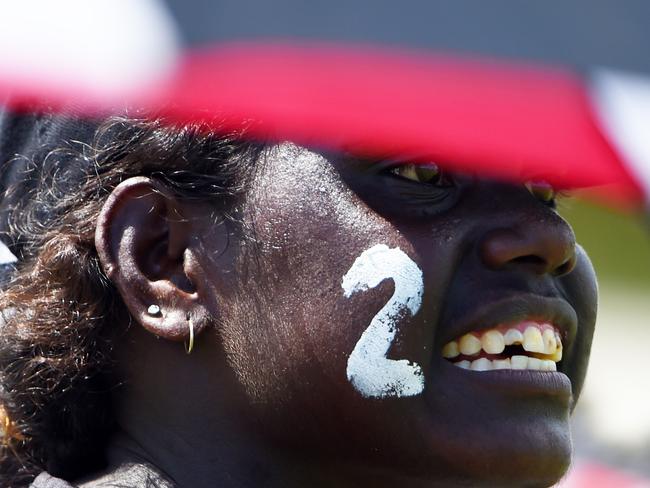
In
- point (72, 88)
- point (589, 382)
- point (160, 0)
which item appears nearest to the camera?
point (160, 0)

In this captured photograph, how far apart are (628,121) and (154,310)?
3.17ft

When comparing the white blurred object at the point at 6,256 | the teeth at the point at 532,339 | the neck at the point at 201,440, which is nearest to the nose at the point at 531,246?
the teeth at the point at 532,339

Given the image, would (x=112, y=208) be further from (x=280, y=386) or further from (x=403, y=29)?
(x=403, y=29)

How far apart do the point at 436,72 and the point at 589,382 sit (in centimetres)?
701

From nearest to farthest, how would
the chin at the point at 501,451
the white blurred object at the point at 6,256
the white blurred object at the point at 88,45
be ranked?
the white blurred object at the point at 88,45
the chin at the point at 501,451
the white blurred object at the point at 6,256

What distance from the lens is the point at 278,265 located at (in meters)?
2.30

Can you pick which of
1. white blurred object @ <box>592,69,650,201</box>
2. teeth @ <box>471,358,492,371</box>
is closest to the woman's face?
teeth @ <box>471,358,492,371</box>

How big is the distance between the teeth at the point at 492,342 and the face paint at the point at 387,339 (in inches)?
5.8

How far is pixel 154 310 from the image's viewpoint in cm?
235

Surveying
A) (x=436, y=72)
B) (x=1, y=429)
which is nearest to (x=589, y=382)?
(x=1, y=429)

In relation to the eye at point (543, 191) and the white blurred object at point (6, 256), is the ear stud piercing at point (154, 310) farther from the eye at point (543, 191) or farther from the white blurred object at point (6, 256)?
the eye at point (543, 191)

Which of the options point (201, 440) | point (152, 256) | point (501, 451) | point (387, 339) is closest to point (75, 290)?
point (152, 256)

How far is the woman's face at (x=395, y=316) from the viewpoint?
7.29ft

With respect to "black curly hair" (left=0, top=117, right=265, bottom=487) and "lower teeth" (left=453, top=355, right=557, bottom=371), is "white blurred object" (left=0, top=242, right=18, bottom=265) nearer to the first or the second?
"black curly hair" (left=0, top=117, right=265, bottom=487)
